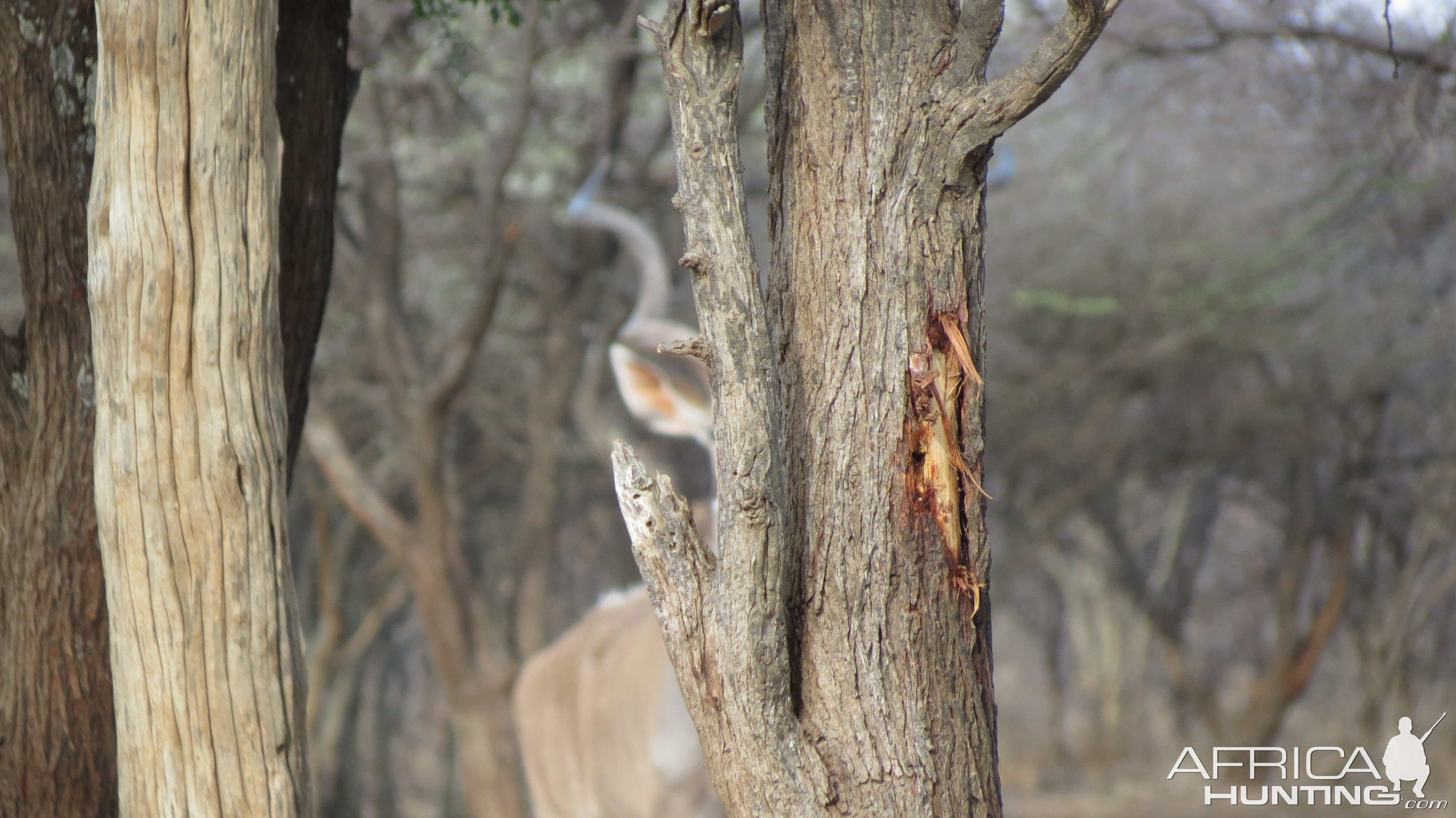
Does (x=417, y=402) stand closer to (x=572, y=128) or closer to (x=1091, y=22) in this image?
(x=572, y=128)

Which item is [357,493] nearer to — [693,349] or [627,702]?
[627,702]

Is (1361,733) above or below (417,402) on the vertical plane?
below

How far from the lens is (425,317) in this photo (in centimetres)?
1223

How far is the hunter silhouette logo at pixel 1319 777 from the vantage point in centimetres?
1046

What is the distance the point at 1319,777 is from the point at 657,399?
799cm

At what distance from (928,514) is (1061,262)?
929cm

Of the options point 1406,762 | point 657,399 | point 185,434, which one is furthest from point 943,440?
point 1406,762

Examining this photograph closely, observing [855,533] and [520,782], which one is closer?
[855,533]

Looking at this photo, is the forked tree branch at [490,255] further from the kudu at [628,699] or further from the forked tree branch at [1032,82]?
the forked tree branch at [1032,82]

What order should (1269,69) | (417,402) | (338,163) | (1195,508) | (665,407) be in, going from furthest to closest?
(1195,508) < (417,402) < (1269,69) < (665,407) < (338,163)

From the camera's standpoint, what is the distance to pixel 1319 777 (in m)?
10.7

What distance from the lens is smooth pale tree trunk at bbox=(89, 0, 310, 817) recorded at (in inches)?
104

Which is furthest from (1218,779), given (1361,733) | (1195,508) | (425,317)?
(425,317)

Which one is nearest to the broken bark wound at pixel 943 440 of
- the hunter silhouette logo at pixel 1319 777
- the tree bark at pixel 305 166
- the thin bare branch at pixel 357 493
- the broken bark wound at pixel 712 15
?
the broken bark wound at pixel 712 15
